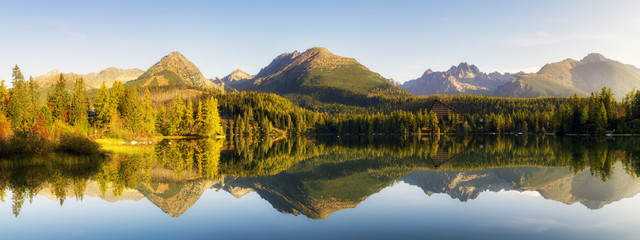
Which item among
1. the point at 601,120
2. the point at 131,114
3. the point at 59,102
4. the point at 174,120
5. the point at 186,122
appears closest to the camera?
the point at 59,102

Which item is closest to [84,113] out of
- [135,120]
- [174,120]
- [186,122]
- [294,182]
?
[135,120]

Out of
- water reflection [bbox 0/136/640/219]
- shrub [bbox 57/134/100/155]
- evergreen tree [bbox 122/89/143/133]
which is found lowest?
water reflection [bbox 0/136/640/219]

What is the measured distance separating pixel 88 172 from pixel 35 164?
8033mm

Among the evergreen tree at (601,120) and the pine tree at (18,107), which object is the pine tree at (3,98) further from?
the evergreen tree at (601,120)

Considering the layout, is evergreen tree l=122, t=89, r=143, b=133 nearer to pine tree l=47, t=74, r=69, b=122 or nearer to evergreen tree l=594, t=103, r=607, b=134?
pine tree l=47, t=74, r=69, b=122

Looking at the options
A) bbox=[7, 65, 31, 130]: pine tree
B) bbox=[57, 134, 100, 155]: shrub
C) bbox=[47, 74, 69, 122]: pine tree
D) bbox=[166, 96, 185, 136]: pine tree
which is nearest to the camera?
bbox=[57, 134, 100, 155]: shrub

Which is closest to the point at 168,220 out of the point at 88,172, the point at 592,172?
the point at 88,172

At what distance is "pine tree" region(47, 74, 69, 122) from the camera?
274ft

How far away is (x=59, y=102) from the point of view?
3324 inches

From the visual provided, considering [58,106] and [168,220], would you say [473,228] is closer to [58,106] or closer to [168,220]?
[168,220]

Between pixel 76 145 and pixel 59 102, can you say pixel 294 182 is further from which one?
pixel 59 102

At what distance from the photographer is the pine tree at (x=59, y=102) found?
83.4 metres

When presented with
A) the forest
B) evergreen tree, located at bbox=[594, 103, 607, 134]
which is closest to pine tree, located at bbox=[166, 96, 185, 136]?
the forest

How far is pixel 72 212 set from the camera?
16.7 meters
